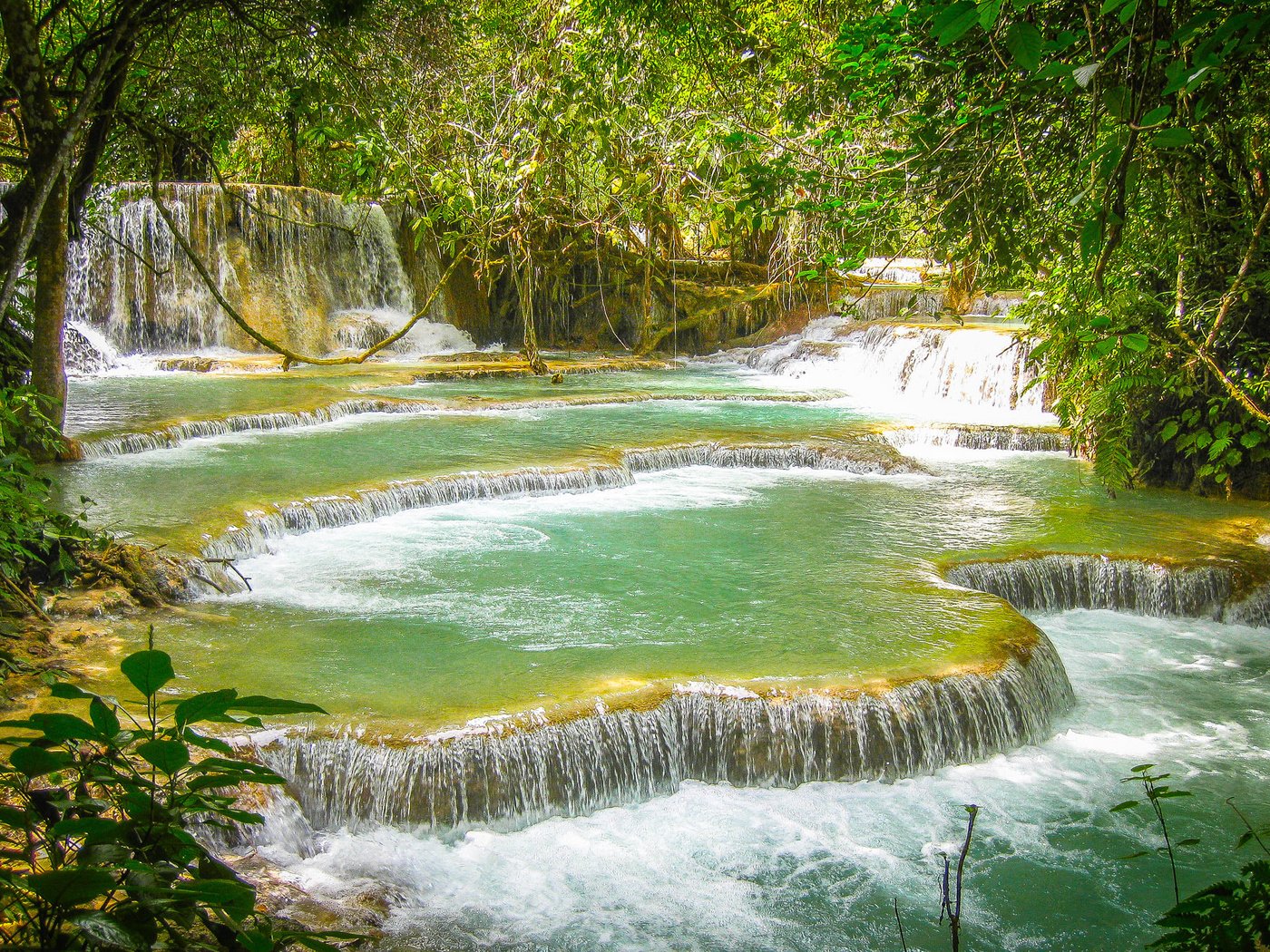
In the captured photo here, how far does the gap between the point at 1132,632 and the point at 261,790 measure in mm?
5582

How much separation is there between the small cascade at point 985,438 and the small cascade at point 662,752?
6116 mm

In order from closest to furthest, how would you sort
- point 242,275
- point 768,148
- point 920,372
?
1. point 768,148
2. point 920,372
3. point 242,275

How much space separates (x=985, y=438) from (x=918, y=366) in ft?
13.5

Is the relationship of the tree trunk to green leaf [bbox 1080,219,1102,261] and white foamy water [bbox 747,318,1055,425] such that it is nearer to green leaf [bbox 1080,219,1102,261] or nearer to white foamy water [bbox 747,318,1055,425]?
green leaf [bbox 1080,219,1102,261]

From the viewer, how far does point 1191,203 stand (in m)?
6.71

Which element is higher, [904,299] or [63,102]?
[63,102]

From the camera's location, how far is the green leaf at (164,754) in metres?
1.31

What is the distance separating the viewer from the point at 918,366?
1501 centimetres

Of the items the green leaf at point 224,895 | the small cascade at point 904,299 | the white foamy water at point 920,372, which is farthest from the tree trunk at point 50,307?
the small cascade at point 904,299

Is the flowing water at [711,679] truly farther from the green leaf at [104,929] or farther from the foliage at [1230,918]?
the green leaf at [104,929]

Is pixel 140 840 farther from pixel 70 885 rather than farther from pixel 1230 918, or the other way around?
pixel 1230 918

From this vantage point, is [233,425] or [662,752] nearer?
[662,752]

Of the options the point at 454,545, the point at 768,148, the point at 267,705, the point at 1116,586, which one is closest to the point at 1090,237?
the point at 267,705

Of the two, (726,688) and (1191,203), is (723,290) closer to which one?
(1191,203)
